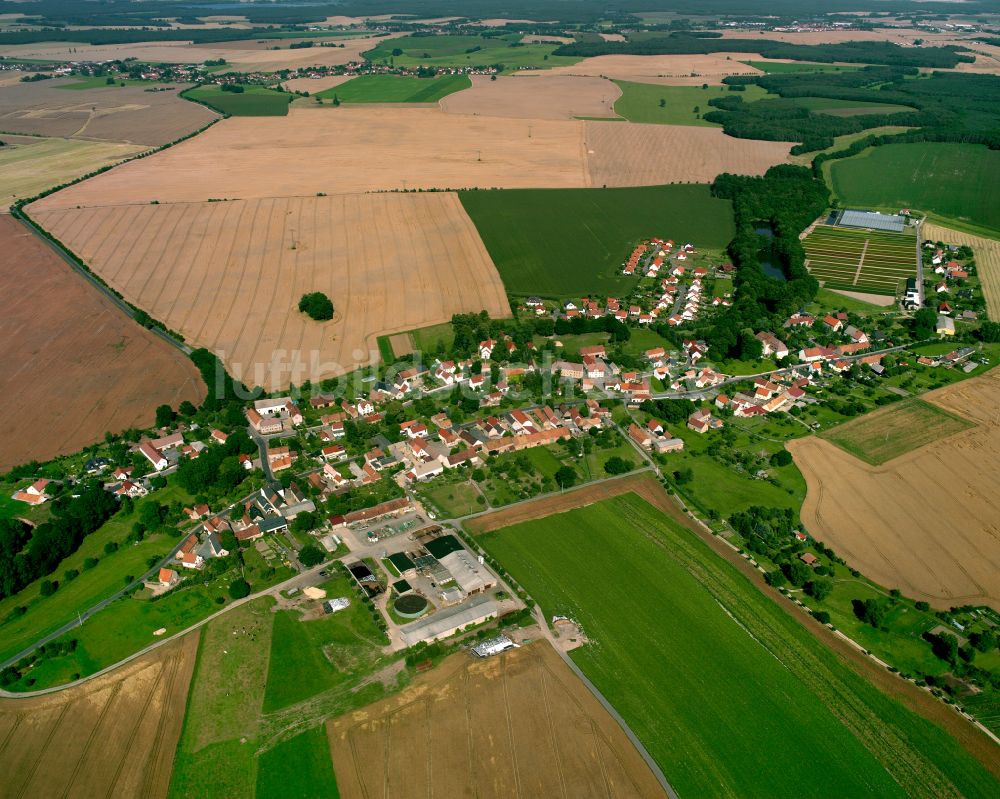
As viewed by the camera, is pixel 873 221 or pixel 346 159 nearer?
pixel 873 221

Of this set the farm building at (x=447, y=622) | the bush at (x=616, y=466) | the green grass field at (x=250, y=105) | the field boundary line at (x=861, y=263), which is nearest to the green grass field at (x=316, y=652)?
the farm building at (x=447, y=622)

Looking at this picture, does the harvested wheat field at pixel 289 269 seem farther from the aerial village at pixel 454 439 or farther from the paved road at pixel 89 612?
the paved road at pixel 89 612

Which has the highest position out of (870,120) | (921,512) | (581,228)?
(870,120)

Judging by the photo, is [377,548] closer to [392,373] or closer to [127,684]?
[127,684]

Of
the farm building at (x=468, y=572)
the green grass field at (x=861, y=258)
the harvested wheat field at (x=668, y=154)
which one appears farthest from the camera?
the harvested wheat field at (x=668, y=154)

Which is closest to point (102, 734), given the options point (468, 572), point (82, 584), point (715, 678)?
point (82, 584)

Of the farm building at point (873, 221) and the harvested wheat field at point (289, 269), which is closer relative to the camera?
the harvested wheat field at point (289, 269)

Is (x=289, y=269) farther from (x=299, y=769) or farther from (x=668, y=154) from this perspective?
(x=668, y=154)
